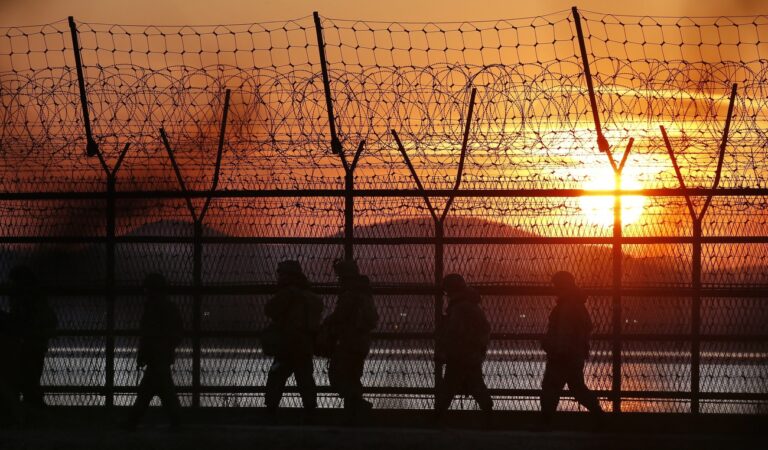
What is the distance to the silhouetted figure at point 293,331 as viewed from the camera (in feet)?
40.5

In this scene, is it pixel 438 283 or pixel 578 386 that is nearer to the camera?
pixel 578 386

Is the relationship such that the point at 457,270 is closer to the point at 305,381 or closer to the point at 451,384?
the point at 451,384

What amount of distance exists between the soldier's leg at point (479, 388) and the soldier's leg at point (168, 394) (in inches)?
102

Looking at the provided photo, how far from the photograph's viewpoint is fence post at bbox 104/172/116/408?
1283cm

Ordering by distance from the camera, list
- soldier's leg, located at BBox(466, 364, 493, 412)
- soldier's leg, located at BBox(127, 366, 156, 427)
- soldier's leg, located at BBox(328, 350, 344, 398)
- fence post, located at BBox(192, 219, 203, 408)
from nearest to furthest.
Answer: soldier's leg, located at BBox(127, 366, 156, 427) → soldier's leg, located at BBox(466, 364, 493, 412) → soldier's leg, located at BBox(328, 350, 344, 398) → fence post, located at BBox(192, 219, 203, 408)

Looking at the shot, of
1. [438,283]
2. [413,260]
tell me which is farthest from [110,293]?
[438,283]

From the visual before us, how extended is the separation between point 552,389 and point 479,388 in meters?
0.65

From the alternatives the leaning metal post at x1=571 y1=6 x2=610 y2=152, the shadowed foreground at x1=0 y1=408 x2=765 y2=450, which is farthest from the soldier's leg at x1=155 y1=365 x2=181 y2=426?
the leaning metal post at x1=571 y1=6 x2=610 y2=152

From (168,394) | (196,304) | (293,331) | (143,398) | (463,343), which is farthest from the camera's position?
(196,304)

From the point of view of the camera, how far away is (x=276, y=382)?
12.4 meters

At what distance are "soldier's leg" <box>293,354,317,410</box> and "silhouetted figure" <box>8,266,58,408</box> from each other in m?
2.49

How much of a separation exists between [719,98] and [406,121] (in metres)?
2.86


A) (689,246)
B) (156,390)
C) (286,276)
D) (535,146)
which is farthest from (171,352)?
(689,246)

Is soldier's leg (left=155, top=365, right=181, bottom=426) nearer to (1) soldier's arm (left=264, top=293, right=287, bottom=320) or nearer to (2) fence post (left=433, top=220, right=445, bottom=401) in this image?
(1) soldier's arm (left=264, top=293, right=287, bottom=320)
